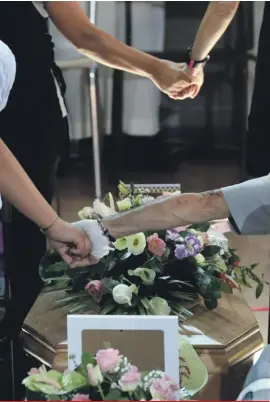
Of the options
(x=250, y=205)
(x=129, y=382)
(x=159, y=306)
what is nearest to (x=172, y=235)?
(x=159, y=306)

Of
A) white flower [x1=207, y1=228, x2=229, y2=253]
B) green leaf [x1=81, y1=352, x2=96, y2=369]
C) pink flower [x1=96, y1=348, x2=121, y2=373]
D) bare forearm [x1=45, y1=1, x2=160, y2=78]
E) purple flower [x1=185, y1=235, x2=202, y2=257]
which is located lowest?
white flower [x1=207, y1=228, x2=229, y2=253]

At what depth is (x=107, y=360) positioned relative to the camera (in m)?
0.69

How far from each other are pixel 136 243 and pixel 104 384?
42 cm

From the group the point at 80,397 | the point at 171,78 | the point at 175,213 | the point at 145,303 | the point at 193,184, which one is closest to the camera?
the point at 80,397

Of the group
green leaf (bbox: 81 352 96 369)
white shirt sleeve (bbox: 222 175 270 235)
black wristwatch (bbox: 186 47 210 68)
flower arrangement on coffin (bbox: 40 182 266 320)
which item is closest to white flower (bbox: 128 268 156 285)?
flower arrangement on coffin (bbox: 40 182 266 320)

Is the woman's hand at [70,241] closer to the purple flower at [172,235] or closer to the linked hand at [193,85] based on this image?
the purple flower at [172,235]

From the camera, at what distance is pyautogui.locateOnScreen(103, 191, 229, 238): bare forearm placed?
930 mm

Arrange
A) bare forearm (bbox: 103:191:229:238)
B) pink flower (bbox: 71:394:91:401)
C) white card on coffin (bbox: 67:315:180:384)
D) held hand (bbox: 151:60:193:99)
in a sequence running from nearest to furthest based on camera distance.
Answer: pink flower (bbox: 71:394:91:401), white card on coffin (bbox: 67:315:180:384), bare forearm (bbox: 103:191:229:238), held hand (bbox: 151:60:193:99)

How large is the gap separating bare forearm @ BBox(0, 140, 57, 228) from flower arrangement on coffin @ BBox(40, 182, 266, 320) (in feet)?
0.37

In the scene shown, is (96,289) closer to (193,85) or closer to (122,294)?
(122,294)

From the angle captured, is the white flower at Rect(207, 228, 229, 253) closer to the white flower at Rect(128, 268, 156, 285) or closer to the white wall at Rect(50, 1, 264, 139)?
the white flower at Rect(128, 268, 156, 285)

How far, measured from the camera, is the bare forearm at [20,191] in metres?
1.01

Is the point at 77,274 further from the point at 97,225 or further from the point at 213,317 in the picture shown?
the point at 213,317

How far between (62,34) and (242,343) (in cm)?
70
